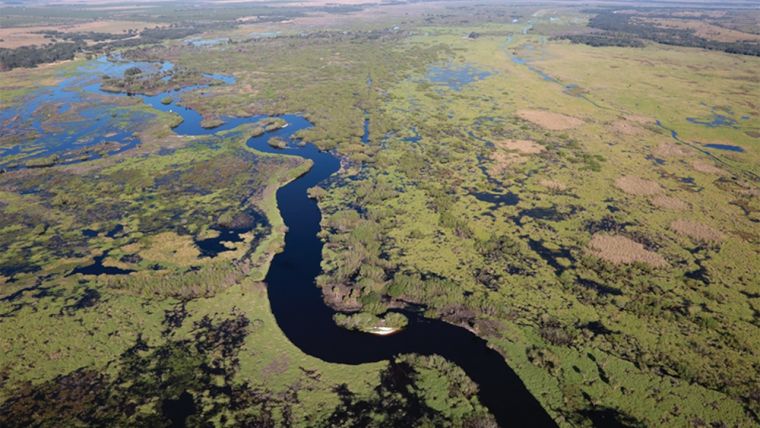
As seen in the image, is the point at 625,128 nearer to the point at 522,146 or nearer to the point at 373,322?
the point at 522,146

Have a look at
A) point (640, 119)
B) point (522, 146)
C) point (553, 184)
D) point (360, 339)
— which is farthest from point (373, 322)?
point (640, 119)

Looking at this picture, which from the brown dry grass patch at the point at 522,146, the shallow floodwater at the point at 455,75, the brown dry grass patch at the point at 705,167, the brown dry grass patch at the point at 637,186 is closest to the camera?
the brown dry grass patch at the point at 637,186

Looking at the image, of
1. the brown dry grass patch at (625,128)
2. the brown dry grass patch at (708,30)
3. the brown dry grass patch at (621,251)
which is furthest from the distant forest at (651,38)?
the brown dry grass patch at (621,251)

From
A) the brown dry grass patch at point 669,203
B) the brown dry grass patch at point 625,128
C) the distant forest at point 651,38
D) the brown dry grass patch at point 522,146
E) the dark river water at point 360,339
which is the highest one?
the distant forest at point 651,38

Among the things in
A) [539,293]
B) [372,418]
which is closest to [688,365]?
[539,293]

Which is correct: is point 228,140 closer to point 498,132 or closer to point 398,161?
point 398,161

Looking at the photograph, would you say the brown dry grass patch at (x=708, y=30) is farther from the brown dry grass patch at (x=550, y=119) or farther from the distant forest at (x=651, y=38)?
the brown dry grass patch at (x=550, y=119)

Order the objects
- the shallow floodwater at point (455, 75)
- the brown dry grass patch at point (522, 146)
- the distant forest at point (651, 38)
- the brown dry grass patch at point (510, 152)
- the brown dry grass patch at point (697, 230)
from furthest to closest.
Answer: the distant forest at point (651, 38) < the shallow floodwater at point (455, 75) < the brown dry grass patch at point (522, 146) < the brown dry grass patch at point (510, 152) < the brown dry grass patch at point (697, 230)
